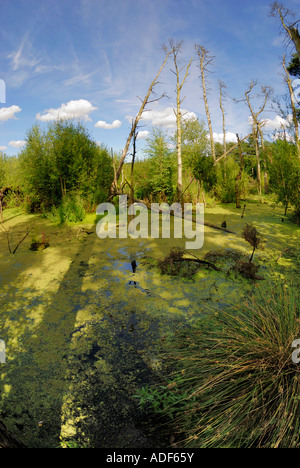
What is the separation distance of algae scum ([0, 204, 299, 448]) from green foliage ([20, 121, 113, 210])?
15.2 ft

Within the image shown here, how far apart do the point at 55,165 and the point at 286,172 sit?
7693 millimetres

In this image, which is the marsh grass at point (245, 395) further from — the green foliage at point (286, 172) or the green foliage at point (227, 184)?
the green foliage at point (227, 184)

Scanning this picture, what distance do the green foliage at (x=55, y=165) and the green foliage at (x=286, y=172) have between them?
662 cm

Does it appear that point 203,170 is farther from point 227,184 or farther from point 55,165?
point 55,165

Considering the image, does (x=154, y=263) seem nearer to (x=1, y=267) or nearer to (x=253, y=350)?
(x=1, y=267)

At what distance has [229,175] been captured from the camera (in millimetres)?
13383

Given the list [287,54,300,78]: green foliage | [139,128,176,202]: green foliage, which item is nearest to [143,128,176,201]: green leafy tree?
[139,128,176,202]: green foliage

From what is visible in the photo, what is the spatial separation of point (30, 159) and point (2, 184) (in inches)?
112

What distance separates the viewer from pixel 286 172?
Result: 8172 mm

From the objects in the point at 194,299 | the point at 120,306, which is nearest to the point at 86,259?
the point at 120,306

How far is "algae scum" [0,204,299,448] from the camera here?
2.02m

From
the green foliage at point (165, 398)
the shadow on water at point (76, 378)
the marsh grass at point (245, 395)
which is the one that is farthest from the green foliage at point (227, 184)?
the green foliage at point (165, 398)

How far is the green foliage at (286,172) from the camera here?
789cm

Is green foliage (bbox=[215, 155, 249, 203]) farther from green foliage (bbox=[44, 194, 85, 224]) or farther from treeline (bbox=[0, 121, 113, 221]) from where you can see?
green foliage (bbox=[44, 194, 85, 224])
